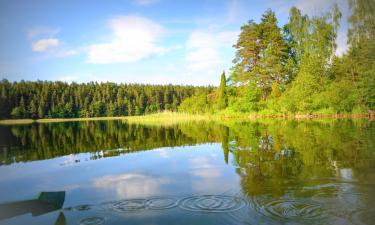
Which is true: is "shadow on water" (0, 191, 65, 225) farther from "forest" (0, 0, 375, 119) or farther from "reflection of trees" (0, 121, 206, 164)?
"forest" (0, 0, 375, 119)

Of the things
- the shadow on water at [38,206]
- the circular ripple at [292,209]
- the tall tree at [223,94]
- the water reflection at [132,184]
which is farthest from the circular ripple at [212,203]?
the tall tree at [223,94]

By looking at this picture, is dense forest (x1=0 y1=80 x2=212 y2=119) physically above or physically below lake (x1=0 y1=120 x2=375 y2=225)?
above

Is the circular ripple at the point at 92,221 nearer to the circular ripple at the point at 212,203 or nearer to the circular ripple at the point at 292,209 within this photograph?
the circular ripple at the point at 212,203

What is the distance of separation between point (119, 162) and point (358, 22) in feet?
125

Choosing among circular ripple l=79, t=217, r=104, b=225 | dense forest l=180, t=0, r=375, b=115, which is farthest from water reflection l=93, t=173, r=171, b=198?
dense forest l=180, t=0, r=375, b=115

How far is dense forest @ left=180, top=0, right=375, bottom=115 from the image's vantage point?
33656mm

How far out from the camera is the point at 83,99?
316 ft

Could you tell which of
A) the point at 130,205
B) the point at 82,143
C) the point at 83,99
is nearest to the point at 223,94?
the point at 82,143

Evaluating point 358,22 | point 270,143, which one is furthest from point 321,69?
point 270,143

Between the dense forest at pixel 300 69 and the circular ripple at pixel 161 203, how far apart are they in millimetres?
31915

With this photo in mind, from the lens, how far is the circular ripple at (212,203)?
5.59 meters

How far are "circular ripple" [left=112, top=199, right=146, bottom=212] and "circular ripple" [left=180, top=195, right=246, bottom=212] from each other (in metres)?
0.83

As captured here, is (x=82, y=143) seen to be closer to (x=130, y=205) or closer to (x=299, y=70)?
(x=130, y=205)

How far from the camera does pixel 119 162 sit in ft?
36.9
